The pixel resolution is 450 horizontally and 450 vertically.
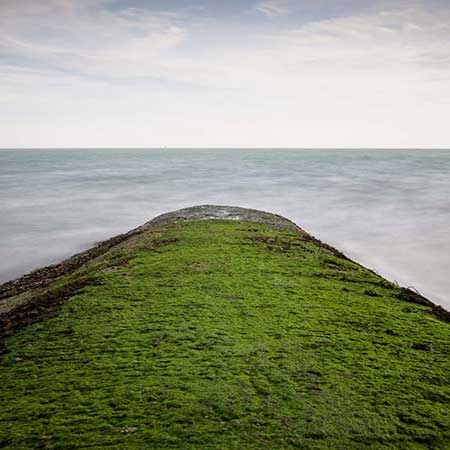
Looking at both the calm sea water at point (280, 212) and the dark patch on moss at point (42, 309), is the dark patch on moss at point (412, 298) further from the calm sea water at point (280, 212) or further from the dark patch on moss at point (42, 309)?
the dark patch on moss at point (42, 309)

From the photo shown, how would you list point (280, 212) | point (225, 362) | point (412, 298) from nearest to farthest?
point (225, 362), point (412, 298), point (280, 212)

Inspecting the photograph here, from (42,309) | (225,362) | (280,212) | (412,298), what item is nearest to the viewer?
(225,362)

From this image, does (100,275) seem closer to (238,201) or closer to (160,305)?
(160,305)

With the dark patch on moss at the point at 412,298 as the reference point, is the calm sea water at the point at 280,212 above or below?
below

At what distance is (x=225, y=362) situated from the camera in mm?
6379

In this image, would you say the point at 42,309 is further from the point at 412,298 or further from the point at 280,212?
the point at 280,212

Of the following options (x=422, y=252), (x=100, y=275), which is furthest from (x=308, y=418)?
(x=422, y=252)

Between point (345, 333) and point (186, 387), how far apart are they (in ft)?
10.4

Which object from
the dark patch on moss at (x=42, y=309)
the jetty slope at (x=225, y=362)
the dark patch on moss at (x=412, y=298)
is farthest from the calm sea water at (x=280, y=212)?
the dark patch on moss at (x=42, y=309)

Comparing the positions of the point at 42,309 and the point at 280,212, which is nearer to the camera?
the point at 42,309

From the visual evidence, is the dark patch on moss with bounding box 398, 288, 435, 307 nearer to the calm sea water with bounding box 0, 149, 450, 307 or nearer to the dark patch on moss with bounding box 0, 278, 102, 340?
the calm sea water with bounding box 0, 149, 450, 307

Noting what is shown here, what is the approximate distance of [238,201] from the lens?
1826 inches

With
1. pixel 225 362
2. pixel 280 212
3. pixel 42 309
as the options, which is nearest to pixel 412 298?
pixel 225 362

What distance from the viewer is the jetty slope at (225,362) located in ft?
16.1
